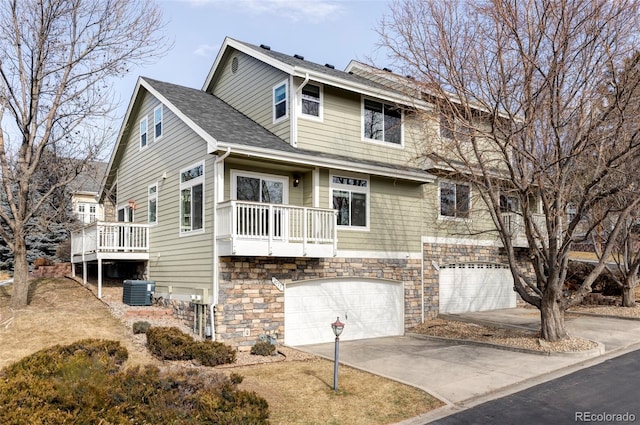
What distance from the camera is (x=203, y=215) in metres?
13.5

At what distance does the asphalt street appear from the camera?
7375mm

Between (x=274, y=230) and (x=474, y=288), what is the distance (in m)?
9.29

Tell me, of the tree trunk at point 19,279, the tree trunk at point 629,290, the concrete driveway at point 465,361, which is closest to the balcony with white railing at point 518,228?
the tree trunk at point 629,290

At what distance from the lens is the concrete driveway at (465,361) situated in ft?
29.9

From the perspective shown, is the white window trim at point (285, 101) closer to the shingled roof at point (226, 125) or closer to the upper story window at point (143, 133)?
the shingled roof at point (226, 125)

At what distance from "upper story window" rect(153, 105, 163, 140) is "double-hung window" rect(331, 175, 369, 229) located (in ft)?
20.3

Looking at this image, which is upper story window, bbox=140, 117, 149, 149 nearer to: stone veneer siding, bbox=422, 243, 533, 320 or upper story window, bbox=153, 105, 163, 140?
upper story window, bbox=153, 105, 163, 140

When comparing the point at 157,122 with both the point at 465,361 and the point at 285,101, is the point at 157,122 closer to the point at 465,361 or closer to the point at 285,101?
the point at 285,101

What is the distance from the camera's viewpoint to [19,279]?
1477 centimetres

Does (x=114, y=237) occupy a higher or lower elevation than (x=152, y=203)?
lower

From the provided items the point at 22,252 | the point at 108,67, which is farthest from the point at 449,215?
the point at 22,252

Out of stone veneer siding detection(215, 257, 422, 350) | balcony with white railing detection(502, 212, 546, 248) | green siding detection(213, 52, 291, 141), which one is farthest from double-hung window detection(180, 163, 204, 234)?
balcony with white railing detection(502, 212, 546, 248)

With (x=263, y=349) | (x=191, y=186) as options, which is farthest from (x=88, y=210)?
(x=263, y=349)

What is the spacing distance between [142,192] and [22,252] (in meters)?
4.29
